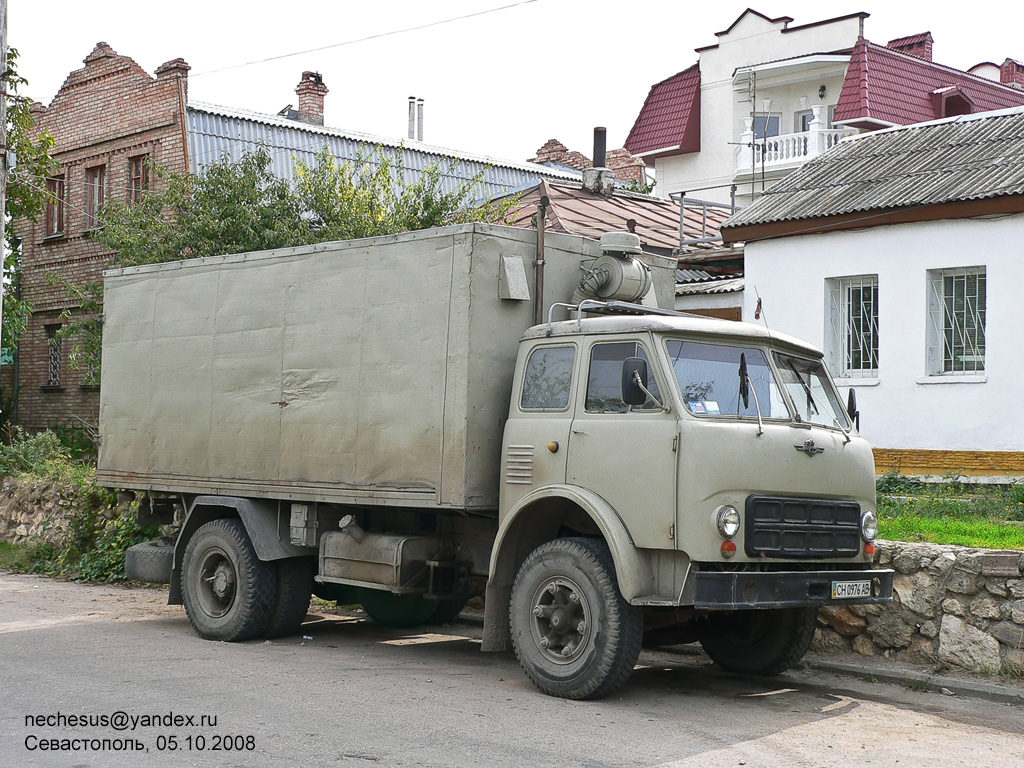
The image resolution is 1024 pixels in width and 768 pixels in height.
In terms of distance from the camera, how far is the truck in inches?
311

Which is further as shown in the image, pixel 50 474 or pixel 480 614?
pixel 50 474

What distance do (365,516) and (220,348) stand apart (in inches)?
81.3

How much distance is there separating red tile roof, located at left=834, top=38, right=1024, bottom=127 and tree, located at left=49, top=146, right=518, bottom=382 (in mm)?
18209

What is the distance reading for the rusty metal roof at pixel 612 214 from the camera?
21936mm

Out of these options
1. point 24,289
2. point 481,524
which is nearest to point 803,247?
point 481,524

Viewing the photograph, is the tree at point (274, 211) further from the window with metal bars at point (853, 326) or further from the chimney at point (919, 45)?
the chimney at point (919, 45)

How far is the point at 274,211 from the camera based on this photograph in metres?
17.9

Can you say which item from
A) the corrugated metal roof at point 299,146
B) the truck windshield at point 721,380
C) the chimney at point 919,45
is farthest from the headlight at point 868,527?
the chimney at point 919,45

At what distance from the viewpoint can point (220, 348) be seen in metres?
10.8

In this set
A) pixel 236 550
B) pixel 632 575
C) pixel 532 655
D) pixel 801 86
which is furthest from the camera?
pixel 801 86

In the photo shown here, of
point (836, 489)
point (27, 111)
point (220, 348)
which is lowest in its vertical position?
point (836, 489)

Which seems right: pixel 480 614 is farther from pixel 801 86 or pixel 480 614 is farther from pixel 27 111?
pixel 801 86

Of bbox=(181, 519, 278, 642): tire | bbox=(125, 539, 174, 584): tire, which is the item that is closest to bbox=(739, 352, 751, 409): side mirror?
bbox=(181, 519, 278, 642): tire

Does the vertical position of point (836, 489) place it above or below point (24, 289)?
below
